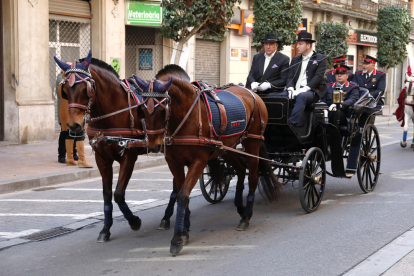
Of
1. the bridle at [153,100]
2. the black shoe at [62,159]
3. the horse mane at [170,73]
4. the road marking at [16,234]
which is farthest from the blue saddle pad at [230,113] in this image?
the black shoe at [62,159]

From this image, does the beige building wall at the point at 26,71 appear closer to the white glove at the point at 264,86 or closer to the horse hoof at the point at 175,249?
the white glove at the point at 264,86

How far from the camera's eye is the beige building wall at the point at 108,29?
50.2 ft

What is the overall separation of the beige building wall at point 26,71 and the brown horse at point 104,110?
806cm

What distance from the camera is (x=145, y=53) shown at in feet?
59.0

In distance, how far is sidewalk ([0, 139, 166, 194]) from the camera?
882cm

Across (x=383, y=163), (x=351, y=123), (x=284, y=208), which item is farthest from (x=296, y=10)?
(x=284, y=208)

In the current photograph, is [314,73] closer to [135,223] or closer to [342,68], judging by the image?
[342,68]

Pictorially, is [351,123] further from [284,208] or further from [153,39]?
[153,39]

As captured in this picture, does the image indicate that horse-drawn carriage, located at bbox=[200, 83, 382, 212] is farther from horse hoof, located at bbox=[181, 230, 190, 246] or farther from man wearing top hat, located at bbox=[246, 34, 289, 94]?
horse hoof, located at bbox=[181, 230, 190, 246]

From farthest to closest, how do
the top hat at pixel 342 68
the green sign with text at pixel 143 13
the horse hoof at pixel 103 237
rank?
the green sign with text at pixel 143 13 → the top hat at pixel 342 68 → the horse hoof at pixel 103 237

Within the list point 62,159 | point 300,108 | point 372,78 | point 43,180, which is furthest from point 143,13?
point 300,108

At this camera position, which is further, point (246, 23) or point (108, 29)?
point (246, 23)

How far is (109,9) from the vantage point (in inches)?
608

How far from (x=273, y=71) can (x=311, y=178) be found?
63.7 inches
